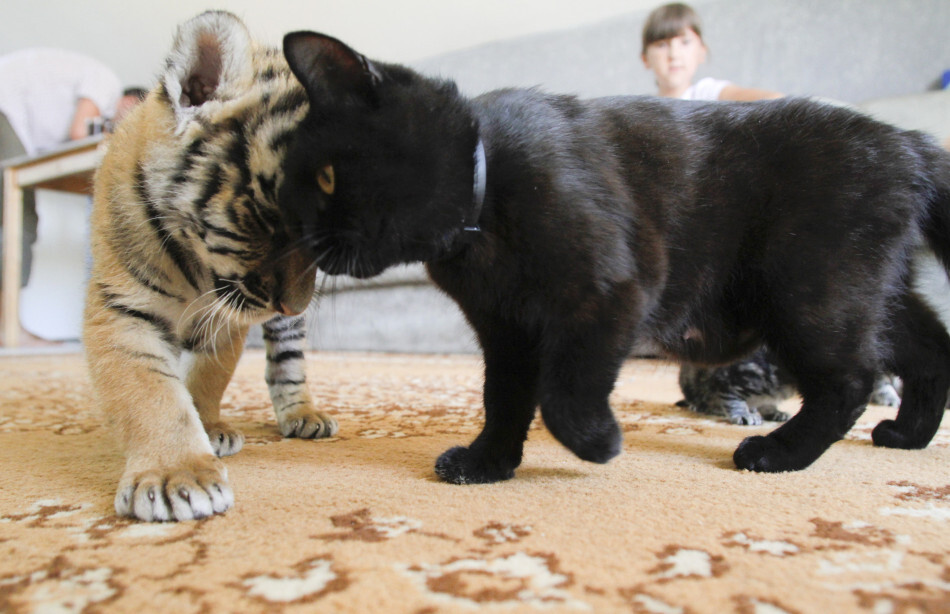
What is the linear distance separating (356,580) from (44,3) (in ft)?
20.7

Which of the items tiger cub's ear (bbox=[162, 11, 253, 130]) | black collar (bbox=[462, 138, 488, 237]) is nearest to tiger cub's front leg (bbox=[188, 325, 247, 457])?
tiger cub's ear (bbox=[162, 11, 253, 130])

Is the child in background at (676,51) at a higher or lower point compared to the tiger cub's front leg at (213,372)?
higher

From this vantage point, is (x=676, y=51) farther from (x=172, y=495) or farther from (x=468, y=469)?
(x=172, y=495)

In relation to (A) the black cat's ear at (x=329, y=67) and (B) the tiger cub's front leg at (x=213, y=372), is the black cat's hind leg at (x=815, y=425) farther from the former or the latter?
(B) the tiger cub's front leg at (x=213, y=372)

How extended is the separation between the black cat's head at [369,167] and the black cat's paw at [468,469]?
1.05 ft

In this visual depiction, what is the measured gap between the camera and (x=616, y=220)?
3.09ft

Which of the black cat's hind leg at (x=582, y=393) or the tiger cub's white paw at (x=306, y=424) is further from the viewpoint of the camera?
the tiger cub's white paw at (x=306, y=424)

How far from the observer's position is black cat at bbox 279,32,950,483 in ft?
2.89

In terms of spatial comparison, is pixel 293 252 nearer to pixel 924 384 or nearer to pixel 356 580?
pixel 356 580

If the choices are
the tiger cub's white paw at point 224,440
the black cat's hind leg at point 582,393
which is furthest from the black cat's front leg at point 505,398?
the tiger cub's white paw at point 224,440

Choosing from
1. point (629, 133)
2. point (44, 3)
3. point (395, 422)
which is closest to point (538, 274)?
point (629, 133)

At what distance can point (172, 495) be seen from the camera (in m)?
0.82

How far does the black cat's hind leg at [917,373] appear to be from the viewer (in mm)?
1245

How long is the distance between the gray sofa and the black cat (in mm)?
1830
